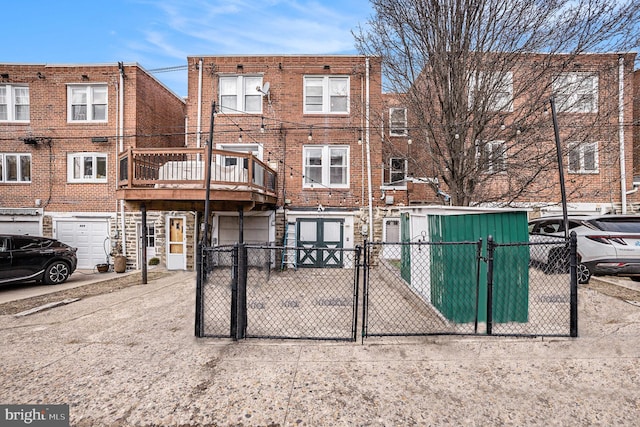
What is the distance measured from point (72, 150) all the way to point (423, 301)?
13.9m

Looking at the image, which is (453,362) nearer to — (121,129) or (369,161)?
Result: (369,161)

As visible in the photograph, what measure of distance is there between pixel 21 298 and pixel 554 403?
33.1 ft

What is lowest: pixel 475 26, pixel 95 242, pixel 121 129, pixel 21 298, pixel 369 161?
pixel 21 298

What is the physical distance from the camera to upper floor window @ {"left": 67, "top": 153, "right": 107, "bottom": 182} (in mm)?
11672

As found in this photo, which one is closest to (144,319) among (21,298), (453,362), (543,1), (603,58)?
(21,298)

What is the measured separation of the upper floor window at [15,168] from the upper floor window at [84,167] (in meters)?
1.76

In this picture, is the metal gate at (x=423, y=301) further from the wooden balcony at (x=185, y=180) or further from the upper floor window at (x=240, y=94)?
the upper floor window at (x=240, y=94)

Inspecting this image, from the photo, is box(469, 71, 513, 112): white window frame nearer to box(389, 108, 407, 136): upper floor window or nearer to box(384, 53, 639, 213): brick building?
box(384, 53, 639, 213): brick building

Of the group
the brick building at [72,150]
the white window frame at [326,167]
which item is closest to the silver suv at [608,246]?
the white window frame at [326,167]

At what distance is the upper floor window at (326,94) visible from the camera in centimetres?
1129

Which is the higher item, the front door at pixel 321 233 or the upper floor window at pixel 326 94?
the upper floor window at pixel 326 94

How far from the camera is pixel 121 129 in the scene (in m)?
11.5

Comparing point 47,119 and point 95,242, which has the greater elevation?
point 47,119

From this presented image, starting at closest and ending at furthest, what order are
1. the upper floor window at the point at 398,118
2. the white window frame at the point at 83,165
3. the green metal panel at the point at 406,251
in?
the green metal panel at the point at 406,251, the upper floor window at the point at 398,118, the white window frame at the point at 83,165
